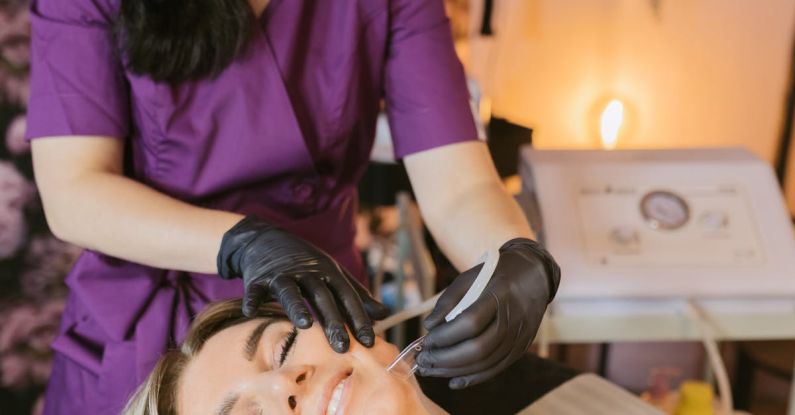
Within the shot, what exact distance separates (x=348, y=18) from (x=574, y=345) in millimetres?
1676

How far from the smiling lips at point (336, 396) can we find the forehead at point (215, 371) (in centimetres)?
10

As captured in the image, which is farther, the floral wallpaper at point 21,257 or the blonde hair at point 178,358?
the floral wallpaper at point 21,257

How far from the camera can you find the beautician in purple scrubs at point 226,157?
3.48 ft

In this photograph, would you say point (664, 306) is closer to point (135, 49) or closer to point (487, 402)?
point (487, 402)

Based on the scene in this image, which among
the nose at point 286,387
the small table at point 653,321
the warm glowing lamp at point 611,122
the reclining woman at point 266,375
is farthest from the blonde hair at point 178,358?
the warm glowing lamp at point 611,122

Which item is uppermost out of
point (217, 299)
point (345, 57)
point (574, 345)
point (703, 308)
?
point (345, 57)

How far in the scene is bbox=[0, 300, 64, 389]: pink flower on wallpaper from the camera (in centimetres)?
174

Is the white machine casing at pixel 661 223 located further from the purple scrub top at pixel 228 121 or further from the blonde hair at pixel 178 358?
the blonde hair at pixel 178 358

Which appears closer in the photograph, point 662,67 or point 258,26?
point 258,26

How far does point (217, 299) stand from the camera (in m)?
1.22

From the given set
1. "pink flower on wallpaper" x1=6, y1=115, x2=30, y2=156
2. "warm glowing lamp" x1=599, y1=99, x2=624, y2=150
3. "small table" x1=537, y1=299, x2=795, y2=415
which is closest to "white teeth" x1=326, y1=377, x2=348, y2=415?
"small table" x1=537, y1=299, x2=795, y2=415

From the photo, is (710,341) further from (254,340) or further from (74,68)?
(74,68)

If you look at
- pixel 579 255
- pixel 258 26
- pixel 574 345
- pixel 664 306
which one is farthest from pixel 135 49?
pixel 574 345

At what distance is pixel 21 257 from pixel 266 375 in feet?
3.14
